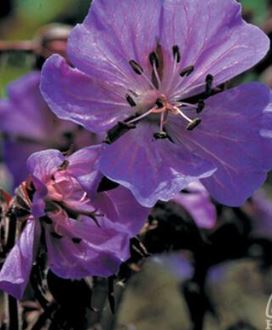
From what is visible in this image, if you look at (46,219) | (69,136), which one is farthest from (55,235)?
(69,136)

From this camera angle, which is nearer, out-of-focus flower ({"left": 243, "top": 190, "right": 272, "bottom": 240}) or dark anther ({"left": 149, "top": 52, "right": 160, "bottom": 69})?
dark anther ({"left": 149, "top": 52, "right": 160, "bottom": 69})

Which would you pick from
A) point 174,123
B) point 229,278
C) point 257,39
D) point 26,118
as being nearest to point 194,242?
point 174,123

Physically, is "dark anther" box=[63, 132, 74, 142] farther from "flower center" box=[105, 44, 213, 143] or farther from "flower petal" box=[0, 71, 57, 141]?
"flower center" box=[105, 44, 213, 143]

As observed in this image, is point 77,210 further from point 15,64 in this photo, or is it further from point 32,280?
point 15,64

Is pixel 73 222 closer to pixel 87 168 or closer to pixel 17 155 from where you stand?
pixel 87 168

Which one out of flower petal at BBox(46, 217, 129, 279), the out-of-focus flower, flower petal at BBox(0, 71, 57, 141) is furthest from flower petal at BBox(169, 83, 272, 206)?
flower petal at BBox(0, 71, 57, 141)

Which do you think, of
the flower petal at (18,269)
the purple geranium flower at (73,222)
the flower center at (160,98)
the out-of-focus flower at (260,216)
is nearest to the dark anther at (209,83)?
the flower center at (160,98)
